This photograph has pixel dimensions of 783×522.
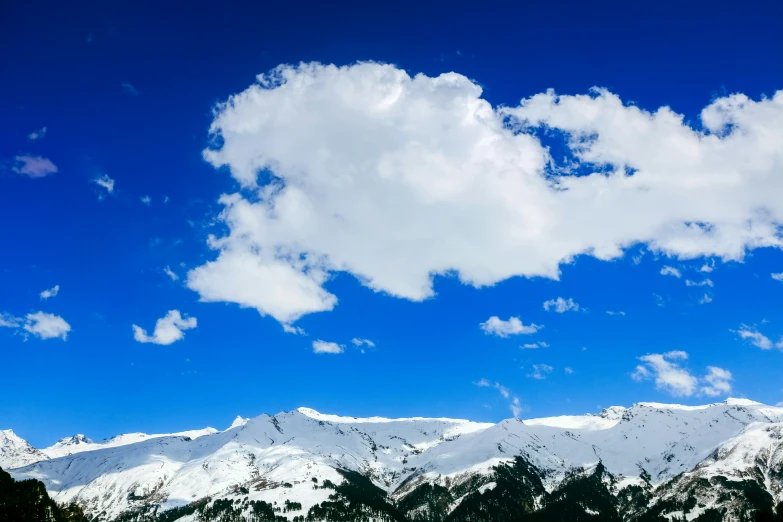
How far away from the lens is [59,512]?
197m

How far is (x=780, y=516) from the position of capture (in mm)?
131625

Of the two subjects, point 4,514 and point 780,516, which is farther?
point 4,514

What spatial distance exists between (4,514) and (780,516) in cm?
24176

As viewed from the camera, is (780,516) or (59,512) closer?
(780,516)

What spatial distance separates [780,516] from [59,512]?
22766cm

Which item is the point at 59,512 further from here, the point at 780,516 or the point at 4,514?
the point at 780,516

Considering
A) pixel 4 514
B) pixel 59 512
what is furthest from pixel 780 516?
pixel 4 514

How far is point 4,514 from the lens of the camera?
7554 inches
